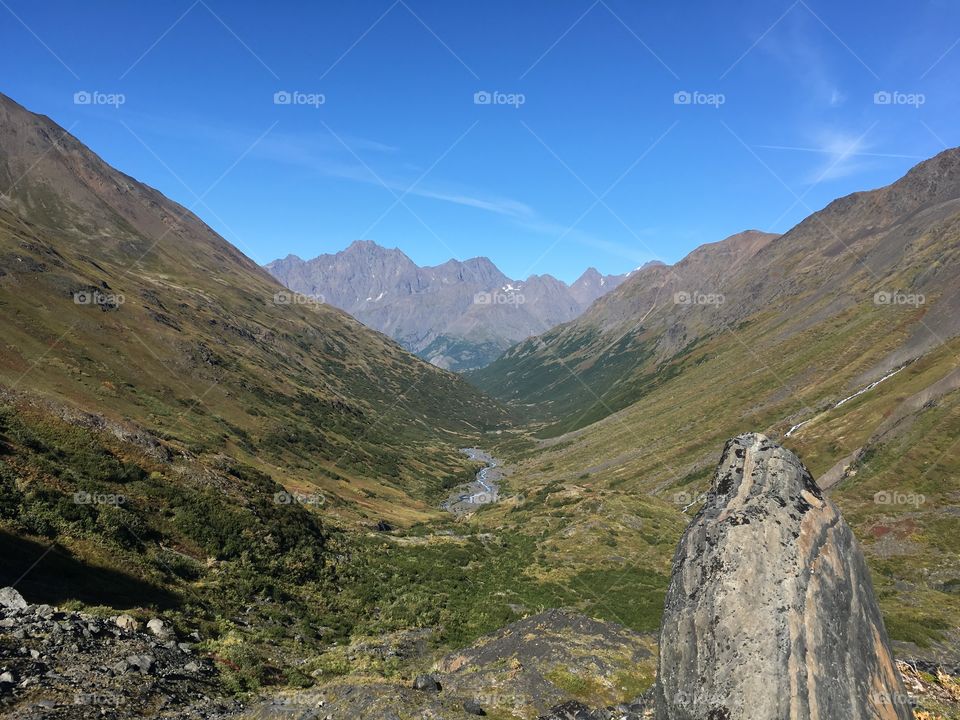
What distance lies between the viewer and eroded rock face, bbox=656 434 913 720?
9781 millimetres

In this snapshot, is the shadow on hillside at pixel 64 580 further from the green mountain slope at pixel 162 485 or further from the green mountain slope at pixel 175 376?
the green mountain slope at pixel 175 376

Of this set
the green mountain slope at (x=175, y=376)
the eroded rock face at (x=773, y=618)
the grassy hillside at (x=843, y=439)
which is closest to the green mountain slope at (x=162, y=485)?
the green mountain slope at (x=175, y=376)

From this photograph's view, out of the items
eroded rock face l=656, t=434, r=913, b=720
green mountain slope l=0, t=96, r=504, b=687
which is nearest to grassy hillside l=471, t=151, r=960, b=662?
green mountain slope l=0, t=96, r=504, b=687

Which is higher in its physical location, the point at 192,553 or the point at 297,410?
the point at 297,410

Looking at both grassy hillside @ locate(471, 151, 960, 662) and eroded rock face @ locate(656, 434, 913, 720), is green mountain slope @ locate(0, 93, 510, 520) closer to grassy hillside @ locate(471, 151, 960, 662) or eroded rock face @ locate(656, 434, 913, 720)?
grassy hillside @ locate(471, 151, 960, 662)

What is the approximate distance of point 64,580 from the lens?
19.1 m

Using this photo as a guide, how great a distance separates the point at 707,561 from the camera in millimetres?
10992

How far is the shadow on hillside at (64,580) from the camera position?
696 inches

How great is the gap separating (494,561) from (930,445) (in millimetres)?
66148

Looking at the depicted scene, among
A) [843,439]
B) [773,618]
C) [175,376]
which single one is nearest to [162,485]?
[773,618]

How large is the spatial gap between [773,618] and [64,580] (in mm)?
23198

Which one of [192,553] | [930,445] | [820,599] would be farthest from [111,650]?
[930,445]

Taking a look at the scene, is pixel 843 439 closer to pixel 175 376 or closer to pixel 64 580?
pixel 64 580

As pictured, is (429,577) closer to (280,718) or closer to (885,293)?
(280,718)
